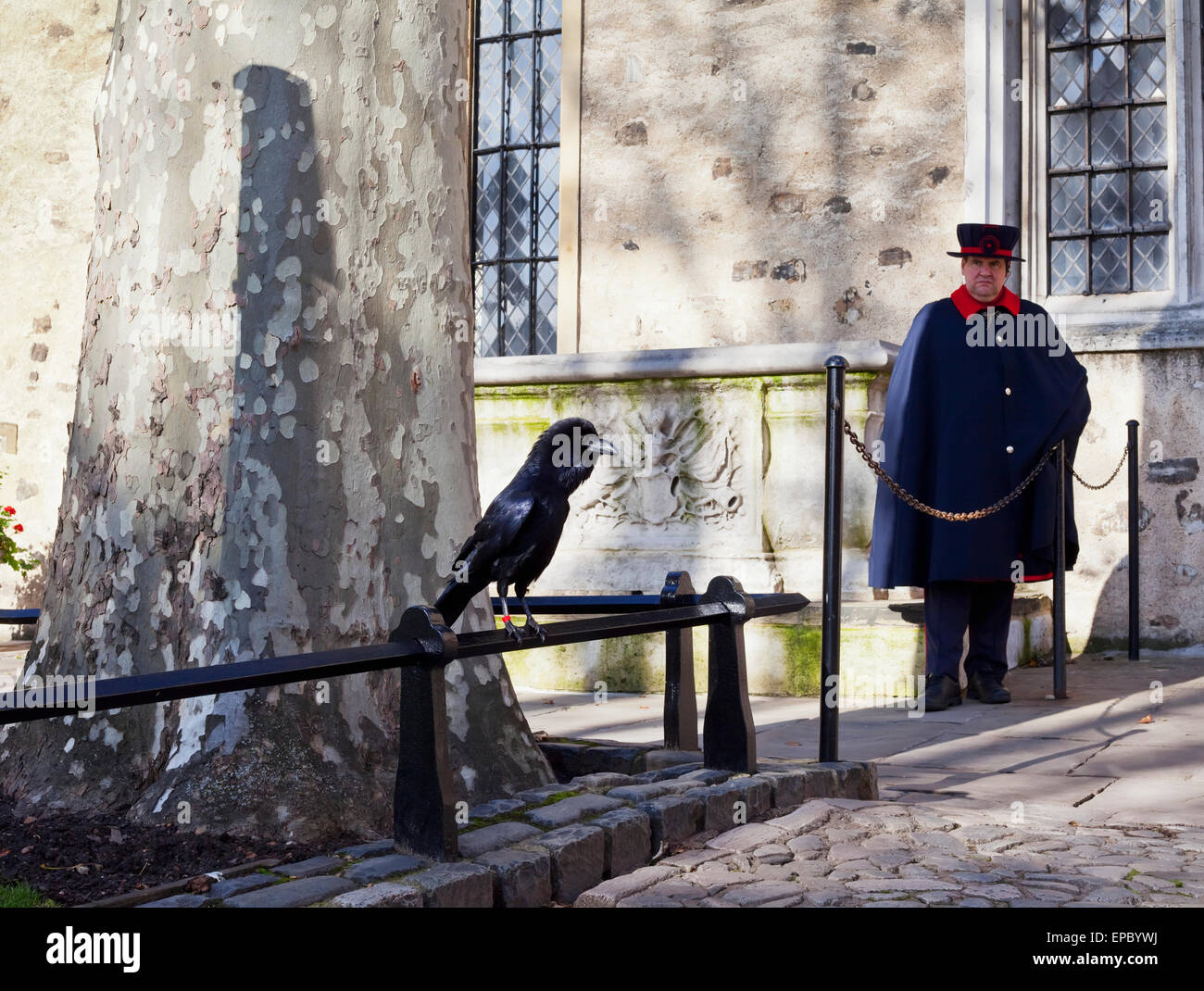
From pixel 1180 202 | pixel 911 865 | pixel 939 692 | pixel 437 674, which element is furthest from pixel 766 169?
pixel 437 674

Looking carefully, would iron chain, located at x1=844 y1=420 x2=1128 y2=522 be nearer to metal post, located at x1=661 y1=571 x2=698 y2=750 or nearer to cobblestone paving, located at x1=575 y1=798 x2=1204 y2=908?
metal post, located at x1=661 y1=571 x2=698 y2=750

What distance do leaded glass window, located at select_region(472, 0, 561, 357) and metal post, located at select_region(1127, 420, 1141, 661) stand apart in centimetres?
482

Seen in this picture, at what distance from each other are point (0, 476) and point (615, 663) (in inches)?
261

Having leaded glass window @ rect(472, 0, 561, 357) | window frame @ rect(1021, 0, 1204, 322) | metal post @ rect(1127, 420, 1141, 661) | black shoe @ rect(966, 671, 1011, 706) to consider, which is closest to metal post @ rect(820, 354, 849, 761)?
black shoe @ rect(966, 671, 1011, 706)

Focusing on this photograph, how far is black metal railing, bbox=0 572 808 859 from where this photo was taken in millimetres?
2201

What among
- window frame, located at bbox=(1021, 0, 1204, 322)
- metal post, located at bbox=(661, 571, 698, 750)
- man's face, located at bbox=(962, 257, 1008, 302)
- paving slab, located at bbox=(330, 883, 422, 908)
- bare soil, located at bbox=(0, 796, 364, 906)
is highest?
window frame, located at bbox=(1021, 0, 1204, 322)

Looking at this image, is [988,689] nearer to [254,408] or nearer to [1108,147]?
[254,408]

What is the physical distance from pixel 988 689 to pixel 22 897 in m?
4.44

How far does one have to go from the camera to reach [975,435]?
6.05 meters

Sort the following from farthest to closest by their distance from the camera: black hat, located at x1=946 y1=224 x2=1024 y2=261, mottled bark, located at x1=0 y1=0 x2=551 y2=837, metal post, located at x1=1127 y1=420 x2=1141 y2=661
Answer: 1. metal post, located at x1=1127 y1=420 x2=1141 y2=661
2. black hat, located at x1=946 y1=224 x2=1024 y2=261
3. mottled bark, located at x1=0 y1=0 x2=551 y2=837

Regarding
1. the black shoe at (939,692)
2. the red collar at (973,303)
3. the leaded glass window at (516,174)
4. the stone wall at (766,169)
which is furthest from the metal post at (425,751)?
the leaded glass window at (516,174)

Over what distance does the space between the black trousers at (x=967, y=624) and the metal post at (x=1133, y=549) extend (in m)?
1.92

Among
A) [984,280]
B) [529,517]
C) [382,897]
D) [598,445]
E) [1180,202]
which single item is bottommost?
[382,897]
